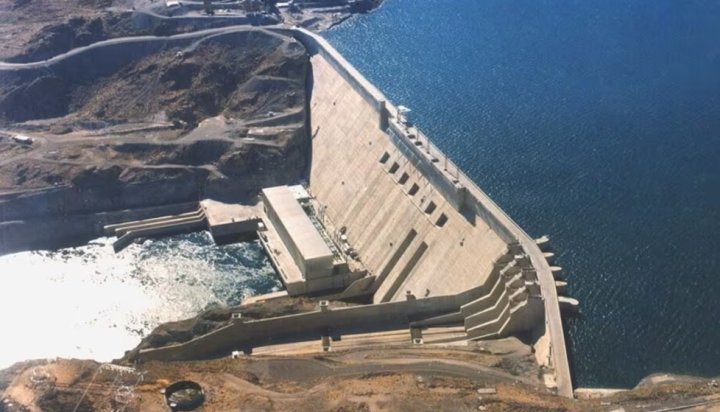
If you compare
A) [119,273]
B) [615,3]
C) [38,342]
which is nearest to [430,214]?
[119,273]

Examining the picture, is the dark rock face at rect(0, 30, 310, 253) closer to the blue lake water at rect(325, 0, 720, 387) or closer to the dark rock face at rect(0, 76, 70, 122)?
the dark rock face at rect(0, 76, 70, 122)

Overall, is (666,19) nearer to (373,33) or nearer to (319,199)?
Result: (373,33)

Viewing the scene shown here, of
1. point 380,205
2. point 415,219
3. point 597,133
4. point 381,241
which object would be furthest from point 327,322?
point 597,133

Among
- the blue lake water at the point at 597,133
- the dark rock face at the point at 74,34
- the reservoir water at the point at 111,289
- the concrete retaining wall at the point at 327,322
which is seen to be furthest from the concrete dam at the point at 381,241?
the blue lake water at the point at 597,133

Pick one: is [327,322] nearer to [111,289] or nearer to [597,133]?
[111,289]

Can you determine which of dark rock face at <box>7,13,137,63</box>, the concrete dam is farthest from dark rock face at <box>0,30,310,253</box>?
dark rock face at <box>7,13,137,63</box>
